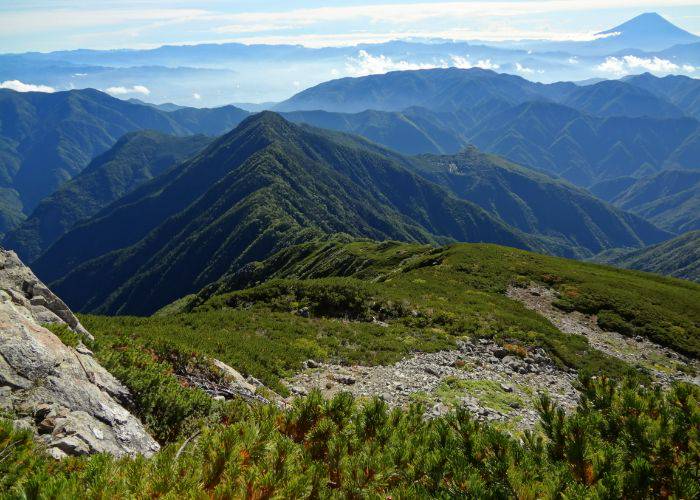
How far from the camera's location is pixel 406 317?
31.3m

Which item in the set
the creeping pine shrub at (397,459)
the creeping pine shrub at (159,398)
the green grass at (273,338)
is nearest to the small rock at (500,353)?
the green grass at (273,338)

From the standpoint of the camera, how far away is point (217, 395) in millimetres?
13344

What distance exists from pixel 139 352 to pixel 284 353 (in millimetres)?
8396

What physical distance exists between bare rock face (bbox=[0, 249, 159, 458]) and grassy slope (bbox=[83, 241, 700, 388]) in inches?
214

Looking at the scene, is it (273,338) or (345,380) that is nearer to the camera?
(345,380)

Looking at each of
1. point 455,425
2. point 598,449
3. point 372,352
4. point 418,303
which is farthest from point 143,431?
point 418,303

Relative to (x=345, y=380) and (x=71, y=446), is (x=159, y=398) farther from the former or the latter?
(x=345, y=380)

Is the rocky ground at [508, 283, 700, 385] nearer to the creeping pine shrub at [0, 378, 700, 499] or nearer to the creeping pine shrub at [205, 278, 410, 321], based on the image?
the creeping pine shrub at [205, 278, 410, 321]

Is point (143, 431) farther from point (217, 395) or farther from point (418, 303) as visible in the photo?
point (418, 303)

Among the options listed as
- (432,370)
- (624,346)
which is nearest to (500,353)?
(432,370)

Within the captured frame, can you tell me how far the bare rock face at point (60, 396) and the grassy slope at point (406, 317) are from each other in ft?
17.9

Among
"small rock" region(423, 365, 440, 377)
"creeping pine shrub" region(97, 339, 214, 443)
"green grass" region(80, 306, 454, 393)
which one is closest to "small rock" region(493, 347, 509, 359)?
"green grass" region(80, 306, 454, 393)

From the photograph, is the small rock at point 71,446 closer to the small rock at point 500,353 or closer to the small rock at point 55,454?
the small rock at point 55,454

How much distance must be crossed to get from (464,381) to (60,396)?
16.3m
